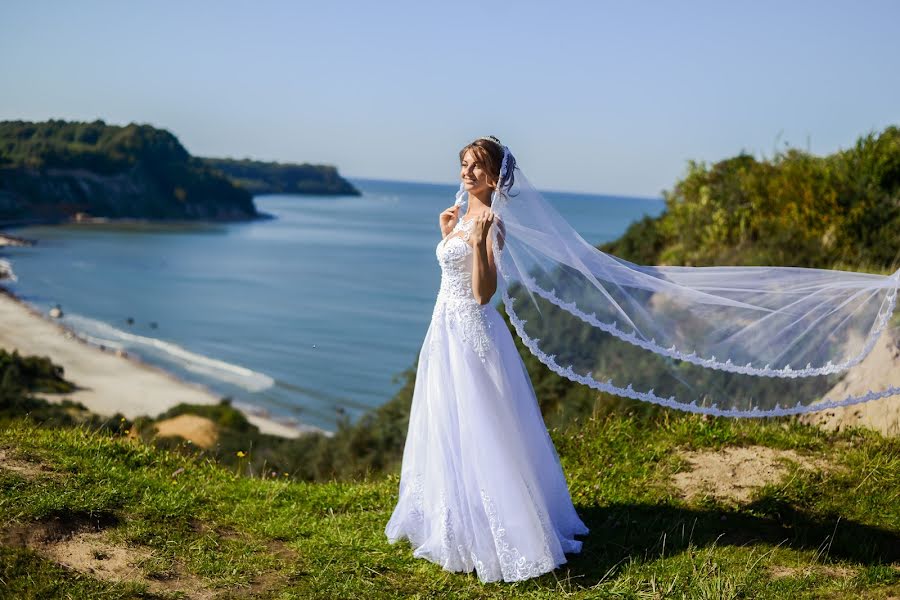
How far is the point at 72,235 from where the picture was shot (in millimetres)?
90250

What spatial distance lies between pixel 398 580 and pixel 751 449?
3751mm

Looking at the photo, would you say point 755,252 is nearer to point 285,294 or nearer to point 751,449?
point 751,449

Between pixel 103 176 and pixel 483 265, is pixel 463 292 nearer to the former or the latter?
pixel 483 265

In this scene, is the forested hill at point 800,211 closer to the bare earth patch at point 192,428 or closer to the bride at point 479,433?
the bride at point 479,433

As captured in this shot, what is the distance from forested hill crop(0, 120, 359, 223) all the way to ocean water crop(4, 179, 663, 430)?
3.26 m

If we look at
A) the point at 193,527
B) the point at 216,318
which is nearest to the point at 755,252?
the point at 193,527

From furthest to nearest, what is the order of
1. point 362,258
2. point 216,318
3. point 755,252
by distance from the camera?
1. point 362,258
2. point 216,318
3. point 755,252

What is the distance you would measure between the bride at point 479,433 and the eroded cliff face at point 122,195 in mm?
55791

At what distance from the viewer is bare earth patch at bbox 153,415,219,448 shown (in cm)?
2783

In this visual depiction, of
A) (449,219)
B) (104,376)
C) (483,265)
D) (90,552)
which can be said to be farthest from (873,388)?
(104,376)

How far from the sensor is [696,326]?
236 inches

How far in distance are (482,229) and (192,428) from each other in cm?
2716

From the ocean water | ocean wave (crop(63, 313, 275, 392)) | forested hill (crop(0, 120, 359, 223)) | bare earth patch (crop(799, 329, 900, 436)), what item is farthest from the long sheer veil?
ocean wave (crop(63, 313, 275, 392))

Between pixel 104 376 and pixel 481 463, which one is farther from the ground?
pixel 481 463
